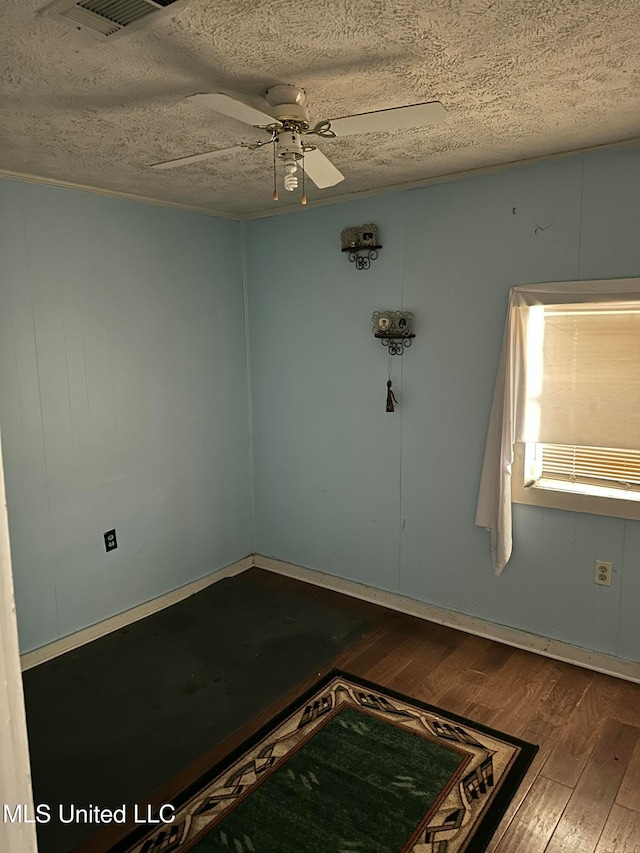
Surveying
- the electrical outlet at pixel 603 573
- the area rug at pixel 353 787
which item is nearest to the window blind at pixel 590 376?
the electrical outlet at pixel 603 573

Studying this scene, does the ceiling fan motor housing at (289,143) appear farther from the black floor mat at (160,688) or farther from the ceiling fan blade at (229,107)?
the black floor mat at (160,688)

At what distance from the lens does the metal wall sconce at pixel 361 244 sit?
3.63 meters

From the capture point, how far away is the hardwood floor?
7.18ft

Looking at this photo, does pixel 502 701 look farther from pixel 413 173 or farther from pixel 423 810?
pixel 413 173

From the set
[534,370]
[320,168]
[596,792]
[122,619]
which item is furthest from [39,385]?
[596,792]

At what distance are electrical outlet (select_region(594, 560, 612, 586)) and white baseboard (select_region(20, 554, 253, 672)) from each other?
241 centimetres

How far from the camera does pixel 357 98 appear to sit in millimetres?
2195

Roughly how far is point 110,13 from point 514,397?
2.39 meters

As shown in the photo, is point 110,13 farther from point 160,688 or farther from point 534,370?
point 160,688

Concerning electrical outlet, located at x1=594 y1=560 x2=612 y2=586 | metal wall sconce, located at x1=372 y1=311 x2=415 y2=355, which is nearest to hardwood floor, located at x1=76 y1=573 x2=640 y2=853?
electrical outlet, located at x1=594 y1=560 x2=612 y2=586

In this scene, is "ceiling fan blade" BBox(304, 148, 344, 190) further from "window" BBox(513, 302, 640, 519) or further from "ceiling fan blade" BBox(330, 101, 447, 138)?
"window" BBox(513, 302, 640, 519)

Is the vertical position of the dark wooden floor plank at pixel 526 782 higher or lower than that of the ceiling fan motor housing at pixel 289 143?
lower

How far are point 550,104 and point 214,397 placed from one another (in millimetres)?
2659

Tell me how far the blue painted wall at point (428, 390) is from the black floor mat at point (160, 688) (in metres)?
0.59
